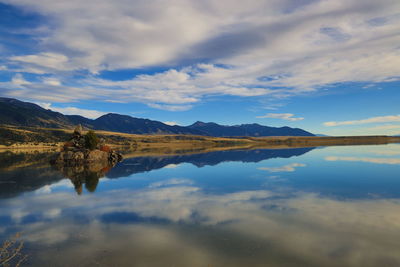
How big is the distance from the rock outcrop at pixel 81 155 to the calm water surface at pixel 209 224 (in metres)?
35.4

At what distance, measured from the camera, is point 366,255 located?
14.6m

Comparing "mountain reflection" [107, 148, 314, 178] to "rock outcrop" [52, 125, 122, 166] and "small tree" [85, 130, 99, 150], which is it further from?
"small tree" [85, 130, 99, 150]

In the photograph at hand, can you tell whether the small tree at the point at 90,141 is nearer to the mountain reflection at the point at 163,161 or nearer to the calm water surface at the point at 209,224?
the mountain reflection at the point at 163,161

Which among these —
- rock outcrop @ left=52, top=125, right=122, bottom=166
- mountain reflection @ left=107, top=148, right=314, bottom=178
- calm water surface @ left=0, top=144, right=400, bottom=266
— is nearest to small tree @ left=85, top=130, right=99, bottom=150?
rock outcrop @ left=52, top=125, right=122, bottom=166

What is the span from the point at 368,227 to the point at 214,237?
1125 cm

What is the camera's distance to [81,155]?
2889 inches

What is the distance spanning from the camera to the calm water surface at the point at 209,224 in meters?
14.8

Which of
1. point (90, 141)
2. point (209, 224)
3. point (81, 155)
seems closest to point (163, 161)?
point (90, 141)

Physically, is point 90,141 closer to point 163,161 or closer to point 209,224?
point 163,161

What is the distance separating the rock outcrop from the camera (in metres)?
71.9

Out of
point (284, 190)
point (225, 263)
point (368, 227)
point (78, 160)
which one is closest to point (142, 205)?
point (225, 263)

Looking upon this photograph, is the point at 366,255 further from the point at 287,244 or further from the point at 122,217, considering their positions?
the point at 122,217

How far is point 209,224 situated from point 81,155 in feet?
205

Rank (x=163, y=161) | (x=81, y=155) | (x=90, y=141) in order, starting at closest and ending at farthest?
(x=81, y=155) → (x=90, y=141) → (x=163, y=161)
